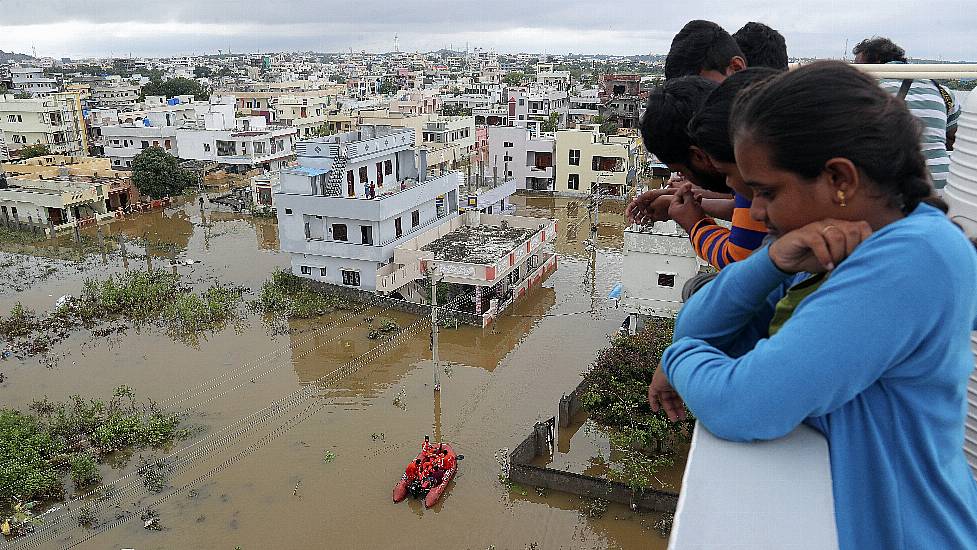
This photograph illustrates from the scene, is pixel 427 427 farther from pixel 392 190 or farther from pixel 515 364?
pixel 392 190

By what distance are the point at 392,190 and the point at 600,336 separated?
26.0ft

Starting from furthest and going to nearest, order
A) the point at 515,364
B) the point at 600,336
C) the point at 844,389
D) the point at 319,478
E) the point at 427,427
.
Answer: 1. the point at 600,336
2. the point at 515,364
3. the point at 427,427
4. the point at 319,478
5. the point at 844,389

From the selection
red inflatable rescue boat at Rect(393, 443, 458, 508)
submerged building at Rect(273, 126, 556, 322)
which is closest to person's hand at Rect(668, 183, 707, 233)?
red inflatable rescue boat at Rect(393, 443, 458, 508)

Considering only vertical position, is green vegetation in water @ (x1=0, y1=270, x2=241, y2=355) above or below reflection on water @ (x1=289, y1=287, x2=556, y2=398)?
above

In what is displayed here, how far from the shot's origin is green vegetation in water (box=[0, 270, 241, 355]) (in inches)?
640

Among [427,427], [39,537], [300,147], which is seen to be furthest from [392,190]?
[39,537]

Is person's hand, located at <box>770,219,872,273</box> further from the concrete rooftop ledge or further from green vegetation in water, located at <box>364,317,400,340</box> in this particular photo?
green vegetation in water, located at <box>364,317,400,340</box>

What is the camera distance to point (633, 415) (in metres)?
10.4

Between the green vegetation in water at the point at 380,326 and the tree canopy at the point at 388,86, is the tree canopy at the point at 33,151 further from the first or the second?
the tree canopy at the point at 388,86

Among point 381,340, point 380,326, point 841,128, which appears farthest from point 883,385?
point 380,326

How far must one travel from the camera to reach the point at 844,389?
1119 millimetres

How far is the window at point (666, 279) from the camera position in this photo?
13148 mm

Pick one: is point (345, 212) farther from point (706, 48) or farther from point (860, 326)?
point (860, 326)

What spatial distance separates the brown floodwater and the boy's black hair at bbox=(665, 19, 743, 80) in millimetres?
7227
